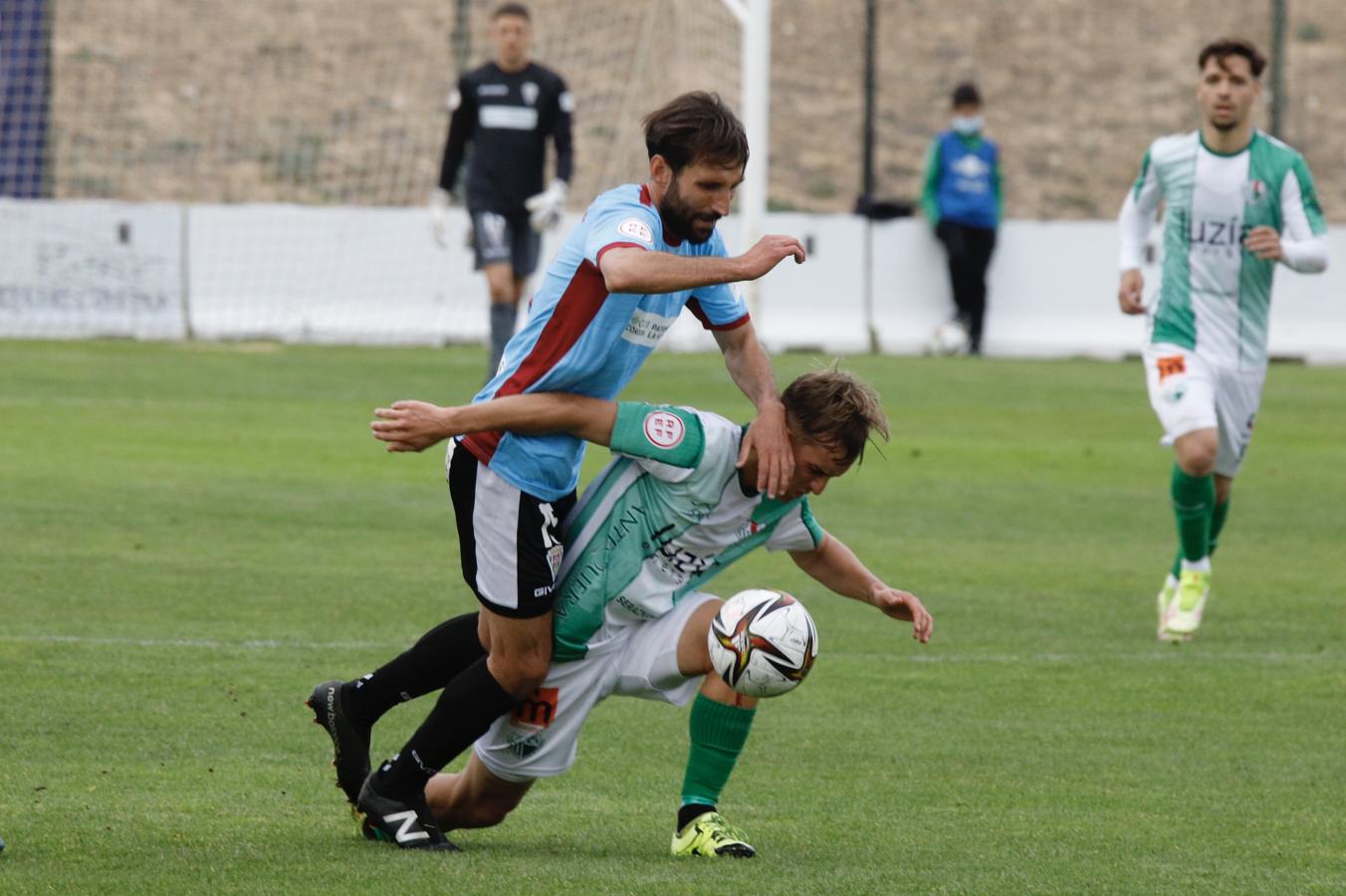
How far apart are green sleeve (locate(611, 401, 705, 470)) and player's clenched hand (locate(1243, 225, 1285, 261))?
4167 millimetres

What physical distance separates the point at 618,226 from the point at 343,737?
1.49 meters

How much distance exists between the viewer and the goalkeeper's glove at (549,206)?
1430cm

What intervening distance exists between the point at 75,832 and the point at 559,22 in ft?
72.0

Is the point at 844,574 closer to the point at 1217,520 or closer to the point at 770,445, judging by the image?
the point at 770,445

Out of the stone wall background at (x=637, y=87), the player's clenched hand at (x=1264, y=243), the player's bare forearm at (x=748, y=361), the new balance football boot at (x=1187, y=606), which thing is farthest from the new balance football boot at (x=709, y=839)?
the stone wall background at (x=637, y=87)

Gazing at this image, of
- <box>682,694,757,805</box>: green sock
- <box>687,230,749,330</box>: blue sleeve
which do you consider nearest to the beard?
<box>687,230,749,330</box>: blue sleeve

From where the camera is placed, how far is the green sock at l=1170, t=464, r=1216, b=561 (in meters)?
8.36

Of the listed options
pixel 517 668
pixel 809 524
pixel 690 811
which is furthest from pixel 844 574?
pixel 517 668

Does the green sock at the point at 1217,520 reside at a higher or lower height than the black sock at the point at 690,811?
lower

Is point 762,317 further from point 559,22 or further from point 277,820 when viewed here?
point 277,820

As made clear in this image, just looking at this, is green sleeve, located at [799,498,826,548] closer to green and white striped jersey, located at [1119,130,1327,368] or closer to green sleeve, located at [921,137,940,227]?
green and white striped jersey, located at [1119,130,1327,368]

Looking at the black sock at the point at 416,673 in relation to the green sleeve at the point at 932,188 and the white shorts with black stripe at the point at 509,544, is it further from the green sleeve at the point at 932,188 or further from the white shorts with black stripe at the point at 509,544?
the green sleeve at the point at 932,188

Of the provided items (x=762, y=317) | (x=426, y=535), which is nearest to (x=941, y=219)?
(x=762, y=317)

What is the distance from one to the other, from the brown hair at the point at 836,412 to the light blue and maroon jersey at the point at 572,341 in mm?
355
